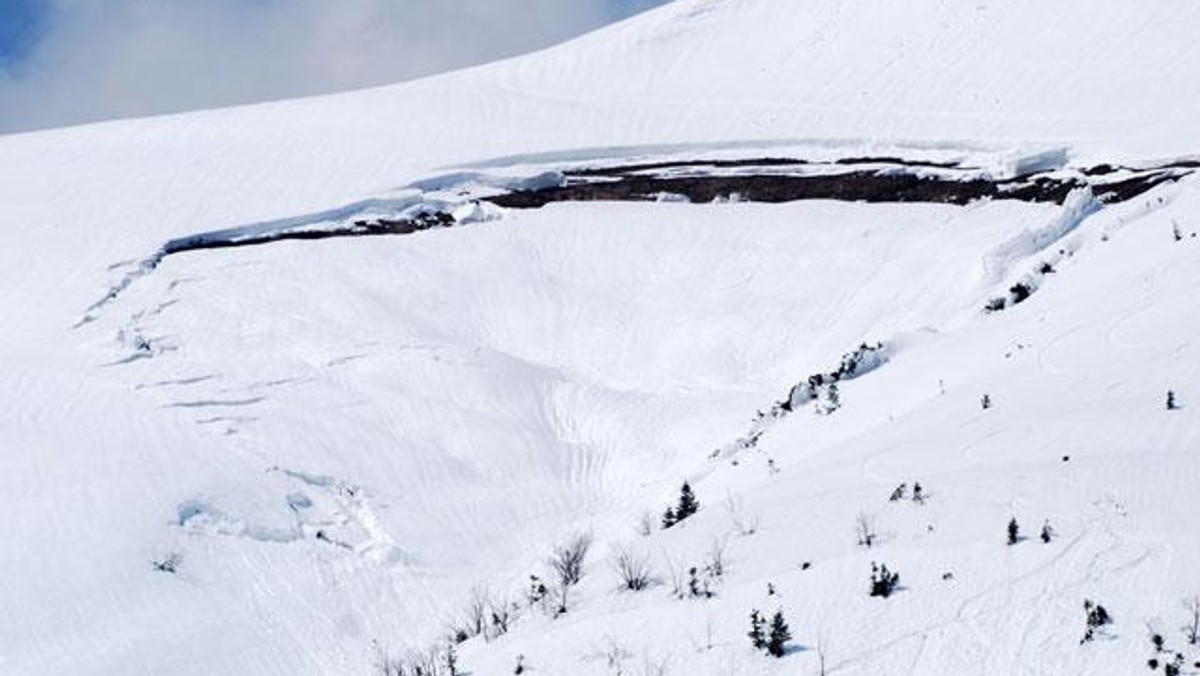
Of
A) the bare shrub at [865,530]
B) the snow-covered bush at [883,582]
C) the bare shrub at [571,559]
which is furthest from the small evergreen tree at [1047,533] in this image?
the bare shrub at [571,559]

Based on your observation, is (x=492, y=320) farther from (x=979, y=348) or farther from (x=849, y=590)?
(x=849, y=590)

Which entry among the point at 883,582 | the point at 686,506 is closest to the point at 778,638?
the point at 883,582

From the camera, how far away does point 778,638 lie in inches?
358

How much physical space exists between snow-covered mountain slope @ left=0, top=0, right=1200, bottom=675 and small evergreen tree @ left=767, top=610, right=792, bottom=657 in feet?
0.46

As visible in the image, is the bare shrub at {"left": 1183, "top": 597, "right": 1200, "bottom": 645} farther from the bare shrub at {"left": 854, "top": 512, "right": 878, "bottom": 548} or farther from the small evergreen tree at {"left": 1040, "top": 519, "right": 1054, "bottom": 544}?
the bare shrub at {"left": 854, "top": 512, "right": 878, "bottom": 548}

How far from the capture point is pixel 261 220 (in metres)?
31.5

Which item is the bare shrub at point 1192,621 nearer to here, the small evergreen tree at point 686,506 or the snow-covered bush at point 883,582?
the snow-covered bush at point 883,582

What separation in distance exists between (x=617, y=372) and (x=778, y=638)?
15.8 meters

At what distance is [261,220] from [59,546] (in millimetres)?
16057

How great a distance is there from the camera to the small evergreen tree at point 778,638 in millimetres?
9070

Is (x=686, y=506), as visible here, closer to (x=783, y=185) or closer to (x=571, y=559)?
(x=571, y=559)

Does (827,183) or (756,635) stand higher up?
(827,183)

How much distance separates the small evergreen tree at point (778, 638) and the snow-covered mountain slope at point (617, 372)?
14cm

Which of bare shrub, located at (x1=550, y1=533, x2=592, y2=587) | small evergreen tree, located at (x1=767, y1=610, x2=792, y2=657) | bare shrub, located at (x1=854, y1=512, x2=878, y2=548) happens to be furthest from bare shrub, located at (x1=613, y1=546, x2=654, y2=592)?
small evergreen tree, located at (x1=767, y1=610, x2=792, y2=657)
